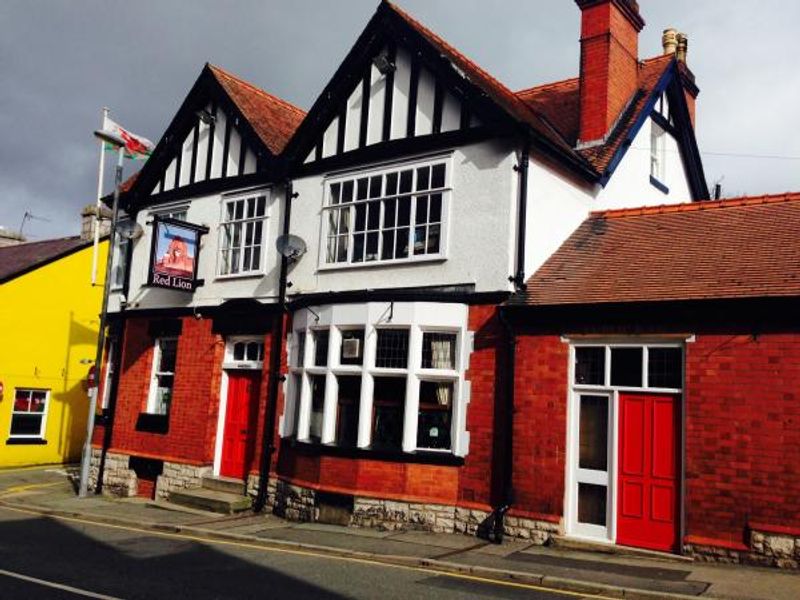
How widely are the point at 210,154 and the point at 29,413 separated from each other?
11648 mm

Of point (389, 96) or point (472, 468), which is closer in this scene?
point (472, 468)

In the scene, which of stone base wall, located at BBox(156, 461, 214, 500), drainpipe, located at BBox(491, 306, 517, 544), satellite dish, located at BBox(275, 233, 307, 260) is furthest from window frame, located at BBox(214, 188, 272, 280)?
drainpipe, located at BBox(491, 306, 517, 544)

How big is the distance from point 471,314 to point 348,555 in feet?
14.7

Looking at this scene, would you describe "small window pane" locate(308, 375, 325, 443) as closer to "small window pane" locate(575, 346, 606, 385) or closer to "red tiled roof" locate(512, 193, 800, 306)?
"red tiled roof" locate(512, 193, 800, 306)

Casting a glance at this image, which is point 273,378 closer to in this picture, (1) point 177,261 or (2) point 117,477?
(1) point 177,261

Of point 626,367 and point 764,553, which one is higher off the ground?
point 626,367

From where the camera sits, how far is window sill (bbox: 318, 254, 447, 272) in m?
13.4

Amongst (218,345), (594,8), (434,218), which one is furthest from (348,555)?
(594,8)

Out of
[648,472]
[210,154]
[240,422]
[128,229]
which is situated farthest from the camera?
[128,229]

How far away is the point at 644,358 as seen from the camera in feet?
36.6

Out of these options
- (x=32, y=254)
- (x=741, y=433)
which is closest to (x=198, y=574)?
(x=741, y=433)

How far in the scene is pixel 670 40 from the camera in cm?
1852

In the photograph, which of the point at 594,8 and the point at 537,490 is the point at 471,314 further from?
the point at 594,8

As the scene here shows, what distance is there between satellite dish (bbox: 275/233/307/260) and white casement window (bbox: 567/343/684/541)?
611 centimetres
